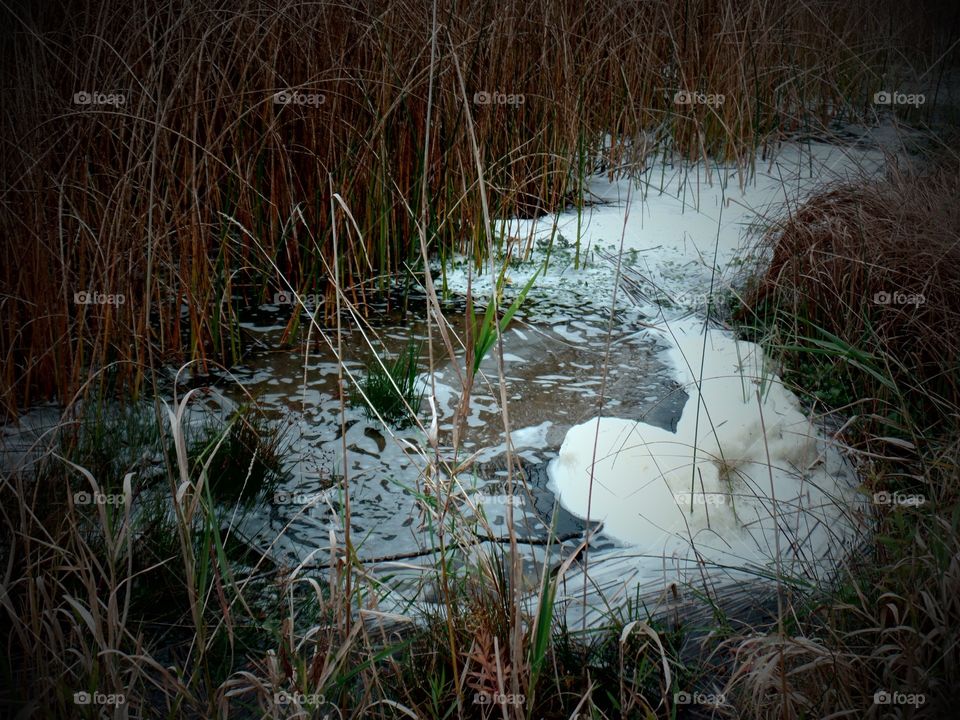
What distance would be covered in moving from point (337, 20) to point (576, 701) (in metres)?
2.32

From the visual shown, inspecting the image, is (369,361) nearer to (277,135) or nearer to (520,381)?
(520,381)

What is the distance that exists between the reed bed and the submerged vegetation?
2 cm

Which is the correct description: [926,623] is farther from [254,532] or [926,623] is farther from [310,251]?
[310,251]

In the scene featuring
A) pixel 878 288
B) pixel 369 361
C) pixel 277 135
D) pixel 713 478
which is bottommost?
pixel 713 478

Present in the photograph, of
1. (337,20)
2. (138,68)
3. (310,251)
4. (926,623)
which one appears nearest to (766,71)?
(337,20)

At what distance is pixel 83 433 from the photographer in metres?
1.92

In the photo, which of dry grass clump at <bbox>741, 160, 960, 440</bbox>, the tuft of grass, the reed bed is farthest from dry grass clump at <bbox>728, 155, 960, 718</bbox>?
the tuft of grass

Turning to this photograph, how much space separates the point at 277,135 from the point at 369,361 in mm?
762

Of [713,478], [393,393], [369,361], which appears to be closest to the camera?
[713,478]

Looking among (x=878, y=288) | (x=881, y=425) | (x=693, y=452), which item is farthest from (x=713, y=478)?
(x=878, y=288)

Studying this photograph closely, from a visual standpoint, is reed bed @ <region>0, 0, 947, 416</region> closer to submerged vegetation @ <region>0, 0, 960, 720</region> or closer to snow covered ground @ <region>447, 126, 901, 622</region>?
submerged vegetation @ <region>0, 0, 960, 720</region>

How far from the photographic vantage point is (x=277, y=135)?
250cm

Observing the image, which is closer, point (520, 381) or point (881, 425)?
point (881, 425)

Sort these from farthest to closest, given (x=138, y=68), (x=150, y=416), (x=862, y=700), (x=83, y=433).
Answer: (x=138, y=68), (x=150, y=416), (x=83, y=433), (x=862, y=700)
